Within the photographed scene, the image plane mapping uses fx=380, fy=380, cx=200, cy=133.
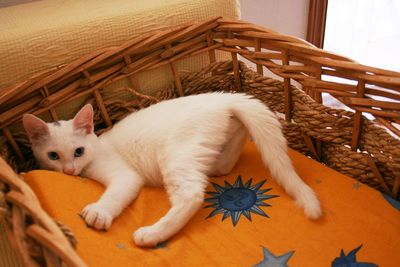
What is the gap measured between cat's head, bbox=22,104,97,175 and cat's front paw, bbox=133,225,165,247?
0.27m

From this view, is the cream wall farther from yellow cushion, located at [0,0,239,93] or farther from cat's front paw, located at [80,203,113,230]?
cat's front paw, located at [80,203,113,230]

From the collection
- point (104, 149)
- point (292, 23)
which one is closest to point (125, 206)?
point (104, 149)

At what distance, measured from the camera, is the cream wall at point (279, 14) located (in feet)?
6.15

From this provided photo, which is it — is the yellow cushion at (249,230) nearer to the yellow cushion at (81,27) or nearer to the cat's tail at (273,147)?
the cat's tail at (273,147)

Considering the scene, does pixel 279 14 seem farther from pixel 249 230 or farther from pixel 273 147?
pixel 249 230

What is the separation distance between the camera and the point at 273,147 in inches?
37.5

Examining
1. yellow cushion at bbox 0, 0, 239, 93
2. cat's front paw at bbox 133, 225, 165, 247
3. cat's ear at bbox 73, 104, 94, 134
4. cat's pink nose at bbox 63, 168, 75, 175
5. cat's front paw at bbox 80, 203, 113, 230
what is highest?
yellow cushion at bbox 0, 0, 239, 93

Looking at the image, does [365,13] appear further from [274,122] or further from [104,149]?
[104,149]

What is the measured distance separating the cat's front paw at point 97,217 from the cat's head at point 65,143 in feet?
0.51

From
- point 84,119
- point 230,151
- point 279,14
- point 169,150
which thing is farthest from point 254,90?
point 279,14

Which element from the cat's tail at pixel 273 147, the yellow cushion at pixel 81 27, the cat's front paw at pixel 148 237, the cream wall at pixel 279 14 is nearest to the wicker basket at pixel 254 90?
the yellow cushion at pixel 81 27

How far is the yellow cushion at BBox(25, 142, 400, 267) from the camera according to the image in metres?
0.81

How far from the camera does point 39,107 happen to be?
100cm

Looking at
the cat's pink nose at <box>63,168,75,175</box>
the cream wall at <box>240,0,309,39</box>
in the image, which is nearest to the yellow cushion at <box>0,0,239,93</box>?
the cat's pink nose at <box>63,168,75,175</box>
